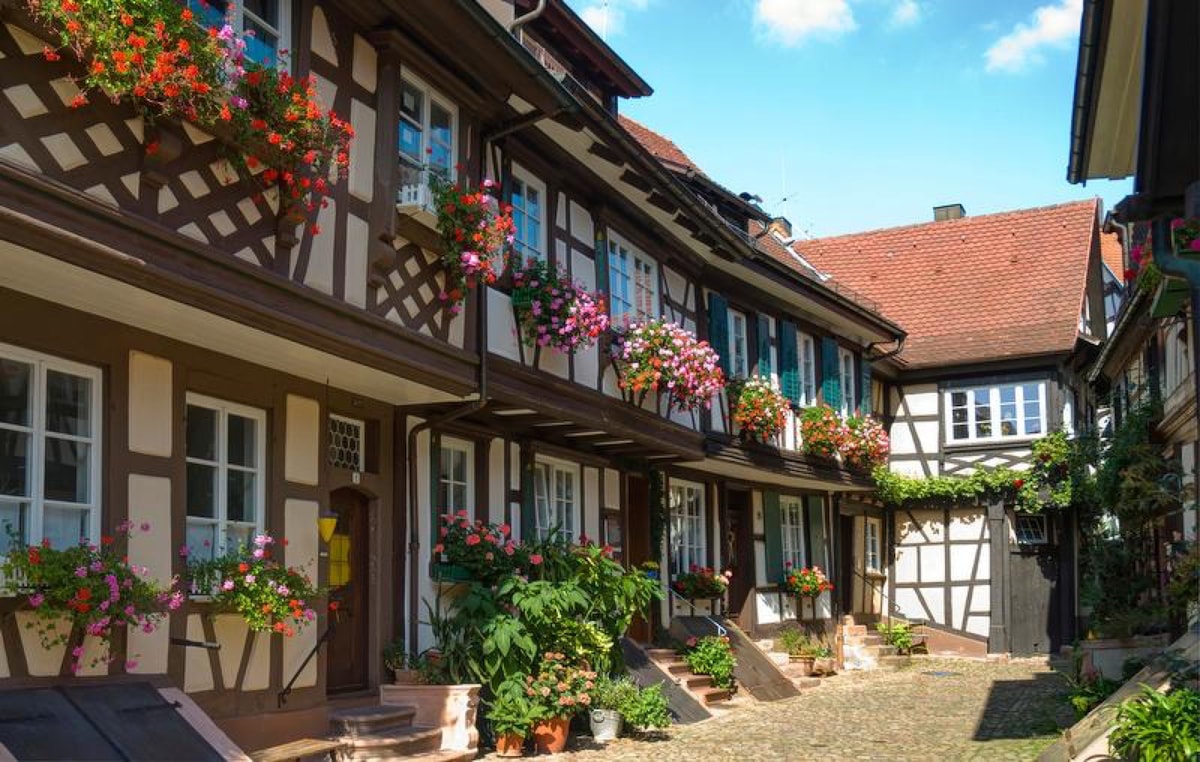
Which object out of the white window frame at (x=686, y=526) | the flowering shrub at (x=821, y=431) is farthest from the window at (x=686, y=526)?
the flowering shrub at (x=821, y=431)

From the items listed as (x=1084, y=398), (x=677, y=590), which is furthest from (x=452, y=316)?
(x=1084, y=398)

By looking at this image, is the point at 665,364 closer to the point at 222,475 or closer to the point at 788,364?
the point at 222,475

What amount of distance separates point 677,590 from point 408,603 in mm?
6673

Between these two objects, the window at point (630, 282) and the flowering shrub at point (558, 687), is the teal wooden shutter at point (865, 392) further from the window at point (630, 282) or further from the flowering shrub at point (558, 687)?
the flowering shrub at point (558, 687)

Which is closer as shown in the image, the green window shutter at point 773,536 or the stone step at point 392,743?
the stone step at point 392,743

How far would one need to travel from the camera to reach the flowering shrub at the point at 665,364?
569 inches

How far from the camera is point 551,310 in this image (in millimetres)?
12555

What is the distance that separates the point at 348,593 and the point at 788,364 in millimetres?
10753

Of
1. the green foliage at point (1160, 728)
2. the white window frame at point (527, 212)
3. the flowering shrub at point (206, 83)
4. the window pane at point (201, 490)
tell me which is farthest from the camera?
the white window frame at point (527, 212)

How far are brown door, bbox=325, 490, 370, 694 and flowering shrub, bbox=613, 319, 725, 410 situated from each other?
3883 millimetres

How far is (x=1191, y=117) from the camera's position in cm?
651

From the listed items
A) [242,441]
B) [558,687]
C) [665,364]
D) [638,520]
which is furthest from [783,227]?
[242,441]

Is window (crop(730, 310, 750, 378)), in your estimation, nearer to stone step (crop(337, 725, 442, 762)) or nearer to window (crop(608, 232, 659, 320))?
window (crop(608, 232, 659, 320))

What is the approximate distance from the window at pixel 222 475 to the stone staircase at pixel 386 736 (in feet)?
5.24
